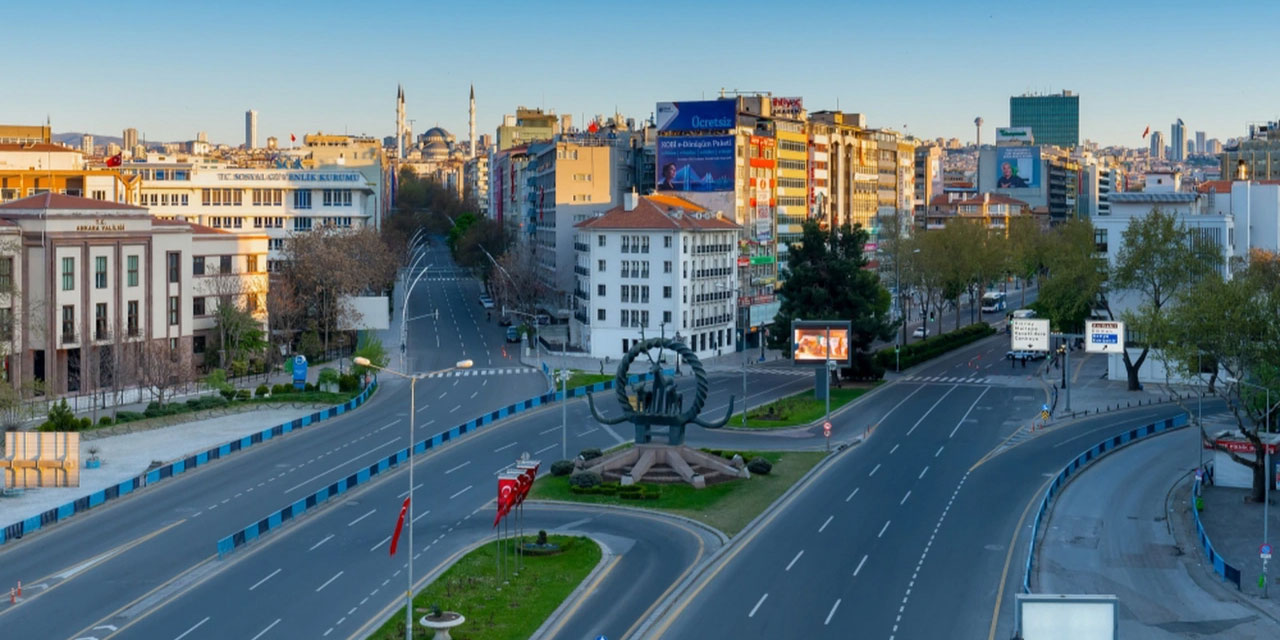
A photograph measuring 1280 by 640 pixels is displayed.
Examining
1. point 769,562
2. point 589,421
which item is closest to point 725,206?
point 589,421

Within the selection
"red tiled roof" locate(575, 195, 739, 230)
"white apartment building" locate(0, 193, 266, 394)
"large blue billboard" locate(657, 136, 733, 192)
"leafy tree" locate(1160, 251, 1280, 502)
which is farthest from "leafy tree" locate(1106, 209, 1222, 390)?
"white apartment building" locate(0, 193, 266, 394)

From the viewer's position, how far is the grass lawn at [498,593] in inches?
1829

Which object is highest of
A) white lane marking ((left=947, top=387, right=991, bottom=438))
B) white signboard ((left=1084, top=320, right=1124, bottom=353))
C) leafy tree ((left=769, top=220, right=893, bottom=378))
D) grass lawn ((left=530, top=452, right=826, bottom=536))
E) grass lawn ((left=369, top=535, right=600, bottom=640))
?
leafy tree ((left=769, top=220, right=893, bottom=378))

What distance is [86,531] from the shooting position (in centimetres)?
6144

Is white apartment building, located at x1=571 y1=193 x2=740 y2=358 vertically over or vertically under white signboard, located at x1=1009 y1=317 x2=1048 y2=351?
over

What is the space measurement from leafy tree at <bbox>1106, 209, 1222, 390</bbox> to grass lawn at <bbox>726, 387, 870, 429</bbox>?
2372 cm

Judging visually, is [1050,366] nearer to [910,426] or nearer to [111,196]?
[910,426]

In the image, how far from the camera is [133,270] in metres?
104

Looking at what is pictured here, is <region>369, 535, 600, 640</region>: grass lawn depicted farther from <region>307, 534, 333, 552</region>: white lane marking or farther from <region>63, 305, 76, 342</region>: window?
<region>63, 305, 76, 342</region>: window

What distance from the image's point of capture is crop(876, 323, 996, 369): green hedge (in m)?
123

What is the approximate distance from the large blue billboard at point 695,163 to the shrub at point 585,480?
7444 centimetres

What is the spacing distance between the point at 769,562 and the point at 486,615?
12774mm

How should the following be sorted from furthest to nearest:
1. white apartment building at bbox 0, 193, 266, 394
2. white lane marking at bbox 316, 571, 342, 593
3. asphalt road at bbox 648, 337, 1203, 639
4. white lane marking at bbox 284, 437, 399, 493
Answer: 1. white apartment building at bbox 0, 193, 266, 394
2. white lane marking at bbox 284, 437, 399, 493
3. white lane marking at bbox 316, 571, 342, 593
4. asphalt road at bbox 648, 337, 1203, 639

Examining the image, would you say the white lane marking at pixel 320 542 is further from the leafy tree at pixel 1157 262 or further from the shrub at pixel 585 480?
the leafy tree at pixel 1157 262
